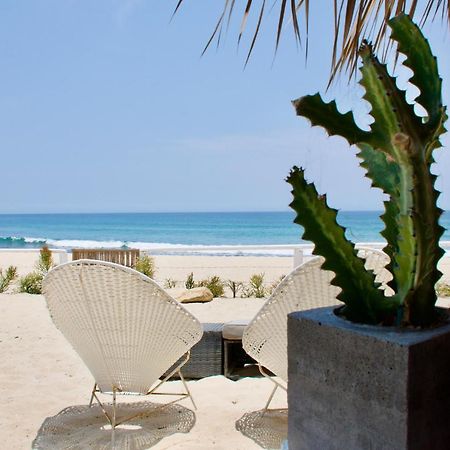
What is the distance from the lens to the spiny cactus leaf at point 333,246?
129 cm

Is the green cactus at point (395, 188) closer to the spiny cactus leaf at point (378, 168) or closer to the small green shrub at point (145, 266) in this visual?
the spiny cactus leaf at point (378, 168)

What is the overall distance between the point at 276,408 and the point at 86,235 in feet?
111

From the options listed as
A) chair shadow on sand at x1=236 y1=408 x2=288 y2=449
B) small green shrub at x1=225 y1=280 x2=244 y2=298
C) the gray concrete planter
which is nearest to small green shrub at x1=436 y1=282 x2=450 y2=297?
small green shrub at x1=225 y1=280 x2=244 y2=298

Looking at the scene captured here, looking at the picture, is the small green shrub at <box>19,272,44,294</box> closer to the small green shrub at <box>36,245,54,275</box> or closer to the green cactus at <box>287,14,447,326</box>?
the small green shrub at <box>36,245,54,275</box>

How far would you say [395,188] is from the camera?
50.1 inches

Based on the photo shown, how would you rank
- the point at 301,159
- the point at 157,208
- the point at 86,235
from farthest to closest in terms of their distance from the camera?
the point at 157,208
the point at 86,235
the point at 301,159

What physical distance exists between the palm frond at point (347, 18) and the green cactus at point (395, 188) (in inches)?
30.3

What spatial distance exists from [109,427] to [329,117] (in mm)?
1763

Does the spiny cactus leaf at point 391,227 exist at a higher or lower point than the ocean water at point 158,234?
higher

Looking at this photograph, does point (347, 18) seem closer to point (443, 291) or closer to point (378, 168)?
point (378, 168)

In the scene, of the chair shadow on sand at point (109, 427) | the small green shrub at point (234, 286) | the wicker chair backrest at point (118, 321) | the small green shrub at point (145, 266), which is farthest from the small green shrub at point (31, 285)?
the wicker chair backrest at point (118, 321)

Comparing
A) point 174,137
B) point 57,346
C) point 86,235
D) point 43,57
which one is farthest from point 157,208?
point 57,346

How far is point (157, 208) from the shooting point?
66.2 meters

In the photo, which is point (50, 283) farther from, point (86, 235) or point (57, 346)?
point (86, 235)
